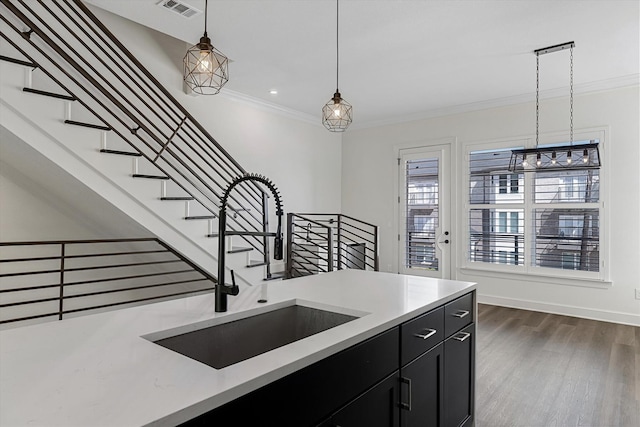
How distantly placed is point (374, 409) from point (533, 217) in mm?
4986

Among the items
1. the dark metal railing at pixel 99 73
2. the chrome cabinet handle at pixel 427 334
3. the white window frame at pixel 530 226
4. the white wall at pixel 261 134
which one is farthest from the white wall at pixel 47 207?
the white window frame at pixel 530 226

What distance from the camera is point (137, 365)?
3.24 feet

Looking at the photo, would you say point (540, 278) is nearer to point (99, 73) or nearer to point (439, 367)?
point (439, 367)

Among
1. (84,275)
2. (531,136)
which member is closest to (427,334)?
(84,275)

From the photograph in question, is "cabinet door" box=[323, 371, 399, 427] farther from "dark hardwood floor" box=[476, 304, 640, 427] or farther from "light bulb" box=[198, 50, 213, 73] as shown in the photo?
"light bulb" box=[198, 50, 213, 73]

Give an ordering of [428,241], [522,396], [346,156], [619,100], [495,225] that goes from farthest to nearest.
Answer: [346,156]
[428,241]
[495,225]
[619,100]
[522,396]

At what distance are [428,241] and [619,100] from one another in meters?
3.16

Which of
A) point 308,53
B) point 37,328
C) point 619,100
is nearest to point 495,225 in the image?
point 619,100

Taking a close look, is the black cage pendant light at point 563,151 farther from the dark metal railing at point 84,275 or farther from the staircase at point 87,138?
the dark metal railing at point 84,275

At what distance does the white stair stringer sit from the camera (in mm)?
2527

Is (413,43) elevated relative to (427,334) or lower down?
elevated

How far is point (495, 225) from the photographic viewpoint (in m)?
5.79

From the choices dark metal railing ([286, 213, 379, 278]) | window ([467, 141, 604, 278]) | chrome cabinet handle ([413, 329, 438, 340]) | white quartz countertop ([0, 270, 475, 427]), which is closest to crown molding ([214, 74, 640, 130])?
window ([467, 141, 604, 278])

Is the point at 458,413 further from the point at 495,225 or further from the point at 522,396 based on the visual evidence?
the point at 495,225
